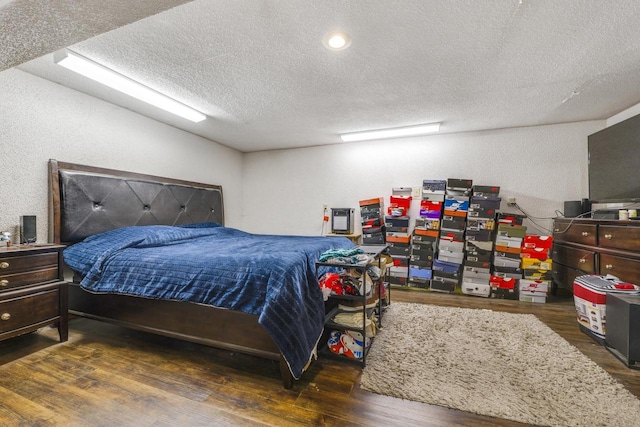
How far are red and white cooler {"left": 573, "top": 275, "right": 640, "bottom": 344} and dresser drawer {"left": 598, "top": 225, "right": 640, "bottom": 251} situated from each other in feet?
0.98

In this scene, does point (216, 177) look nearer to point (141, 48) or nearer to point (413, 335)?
point (141, 48)

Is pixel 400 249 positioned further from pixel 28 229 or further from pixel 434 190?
pixel 28 229


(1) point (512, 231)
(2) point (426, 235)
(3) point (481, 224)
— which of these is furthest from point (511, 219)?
(2) point (426, 235)

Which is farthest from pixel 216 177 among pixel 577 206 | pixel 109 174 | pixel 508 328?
pixel 577 206

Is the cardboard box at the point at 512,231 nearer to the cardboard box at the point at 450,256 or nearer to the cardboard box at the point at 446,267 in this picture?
the cardboard box at the point at 450,256

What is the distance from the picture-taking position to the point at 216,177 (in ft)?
14.7

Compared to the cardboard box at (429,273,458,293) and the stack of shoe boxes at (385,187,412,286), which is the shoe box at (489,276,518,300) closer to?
the cardboard box at (429,273,458,293)

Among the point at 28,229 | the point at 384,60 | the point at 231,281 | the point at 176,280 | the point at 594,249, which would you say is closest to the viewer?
the point at 231,281

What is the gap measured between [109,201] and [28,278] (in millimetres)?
1020

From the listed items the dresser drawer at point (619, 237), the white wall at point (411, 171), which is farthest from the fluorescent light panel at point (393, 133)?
the dresser drawer at point (619, 237)

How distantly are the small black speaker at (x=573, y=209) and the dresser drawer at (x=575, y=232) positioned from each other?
11 centimetres

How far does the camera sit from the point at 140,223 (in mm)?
3068

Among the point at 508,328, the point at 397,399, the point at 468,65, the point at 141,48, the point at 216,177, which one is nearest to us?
the point at 397,399

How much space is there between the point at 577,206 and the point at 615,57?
5.75 ft
